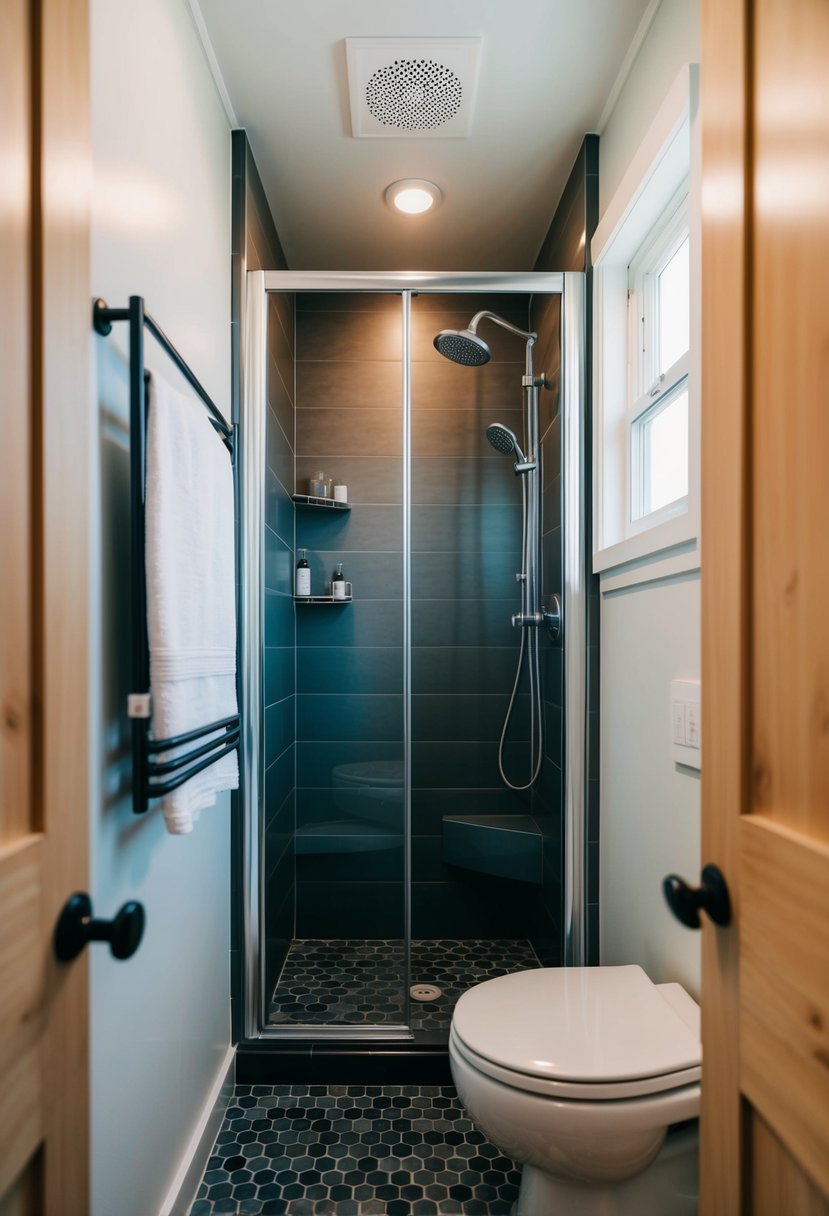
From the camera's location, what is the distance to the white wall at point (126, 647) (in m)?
1.11

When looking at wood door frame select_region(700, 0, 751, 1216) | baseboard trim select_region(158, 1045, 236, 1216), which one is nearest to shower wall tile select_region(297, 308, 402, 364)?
wood door frame select_region(700, 0, 751, 1216)

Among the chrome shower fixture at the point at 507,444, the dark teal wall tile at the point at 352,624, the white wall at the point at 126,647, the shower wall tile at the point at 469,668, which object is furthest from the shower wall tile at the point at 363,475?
the white wall at the point at 126,647

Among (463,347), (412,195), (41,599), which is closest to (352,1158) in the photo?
(41,599)

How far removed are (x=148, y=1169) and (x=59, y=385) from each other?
1.35 metres

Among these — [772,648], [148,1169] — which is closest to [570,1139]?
[148,1169]

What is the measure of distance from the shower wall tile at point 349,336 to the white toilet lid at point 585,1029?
174 centimetres

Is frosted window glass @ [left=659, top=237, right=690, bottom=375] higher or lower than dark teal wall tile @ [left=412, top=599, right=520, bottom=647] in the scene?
higher

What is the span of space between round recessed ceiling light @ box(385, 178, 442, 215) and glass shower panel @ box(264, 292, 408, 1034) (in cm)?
45

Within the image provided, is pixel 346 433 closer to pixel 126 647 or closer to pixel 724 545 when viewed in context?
pixel 126 647

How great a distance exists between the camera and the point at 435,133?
2.07m

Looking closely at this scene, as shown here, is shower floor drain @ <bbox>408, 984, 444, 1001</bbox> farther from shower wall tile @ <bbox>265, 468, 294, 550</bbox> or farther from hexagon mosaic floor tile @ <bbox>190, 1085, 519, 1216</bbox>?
shower wall tile @ <bbox>265, 468, 294, 550</bbox>

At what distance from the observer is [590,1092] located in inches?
46.3

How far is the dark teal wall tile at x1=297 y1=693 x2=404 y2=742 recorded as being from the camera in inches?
86.9

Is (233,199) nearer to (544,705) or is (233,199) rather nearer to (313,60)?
(313,60)
